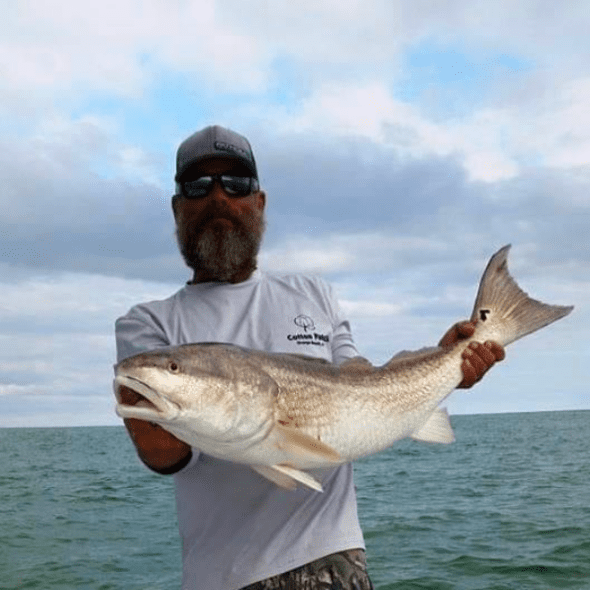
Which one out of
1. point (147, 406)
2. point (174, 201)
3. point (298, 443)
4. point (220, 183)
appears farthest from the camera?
point (174, 201)

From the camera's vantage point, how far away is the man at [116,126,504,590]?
4219 millimetres

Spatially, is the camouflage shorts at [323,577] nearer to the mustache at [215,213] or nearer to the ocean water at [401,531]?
the mustache at [215,213]

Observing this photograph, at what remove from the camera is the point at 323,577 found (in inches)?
166

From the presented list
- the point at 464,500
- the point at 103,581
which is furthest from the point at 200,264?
the point at 464,500

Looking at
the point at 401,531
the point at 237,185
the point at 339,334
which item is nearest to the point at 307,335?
the point at 339,334

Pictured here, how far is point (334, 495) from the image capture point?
439cm

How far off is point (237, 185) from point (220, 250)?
40 cm

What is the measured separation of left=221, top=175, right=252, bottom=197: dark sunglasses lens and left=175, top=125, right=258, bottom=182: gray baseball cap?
2.9 inches

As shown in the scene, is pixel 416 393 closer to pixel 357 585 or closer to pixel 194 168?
pixel 357 585

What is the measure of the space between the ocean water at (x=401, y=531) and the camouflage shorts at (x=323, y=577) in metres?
9.90

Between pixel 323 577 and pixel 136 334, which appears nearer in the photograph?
pixel 323 577

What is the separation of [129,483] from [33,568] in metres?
21.2

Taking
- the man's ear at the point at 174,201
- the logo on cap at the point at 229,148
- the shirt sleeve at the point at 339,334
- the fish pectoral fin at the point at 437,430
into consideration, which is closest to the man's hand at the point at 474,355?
the fish pectoral fin at the point at 437,430

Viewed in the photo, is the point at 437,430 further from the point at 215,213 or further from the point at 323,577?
the point at 215,213
